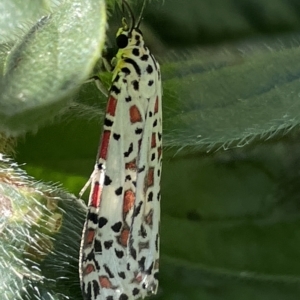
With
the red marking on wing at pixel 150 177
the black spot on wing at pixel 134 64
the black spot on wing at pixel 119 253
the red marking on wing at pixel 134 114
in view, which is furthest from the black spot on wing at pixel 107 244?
the black spot on wing at pixel 134 64

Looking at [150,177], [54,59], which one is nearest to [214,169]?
[150,177]

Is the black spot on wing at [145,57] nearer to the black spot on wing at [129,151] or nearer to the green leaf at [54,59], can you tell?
the black spot on wing at [129,151]

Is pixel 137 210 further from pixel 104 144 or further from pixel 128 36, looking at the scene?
pixel 128 36

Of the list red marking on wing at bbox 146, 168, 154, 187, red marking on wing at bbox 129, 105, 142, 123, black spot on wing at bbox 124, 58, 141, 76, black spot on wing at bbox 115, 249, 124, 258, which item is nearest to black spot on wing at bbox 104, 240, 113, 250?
black spot on wing at bbox 115, 249, 124, 258

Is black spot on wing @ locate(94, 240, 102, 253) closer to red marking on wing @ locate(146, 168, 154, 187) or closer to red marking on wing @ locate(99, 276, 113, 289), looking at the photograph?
red marking on wing @ locate(99, 276, 113, 289)

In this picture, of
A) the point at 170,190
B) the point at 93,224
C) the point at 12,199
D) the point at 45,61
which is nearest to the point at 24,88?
the point at 45,61
